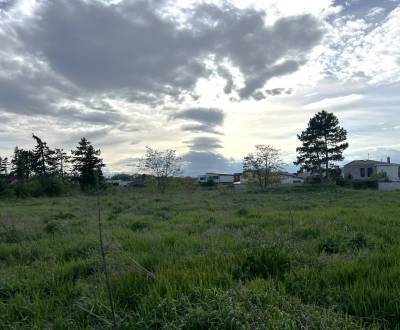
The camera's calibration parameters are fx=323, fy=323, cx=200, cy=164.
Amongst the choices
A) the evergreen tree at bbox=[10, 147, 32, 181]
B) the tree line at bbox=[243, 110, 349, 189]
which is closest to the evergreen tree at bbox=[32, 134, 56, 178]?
the evergreen tree at bbox=[10, 147, 32, 181]

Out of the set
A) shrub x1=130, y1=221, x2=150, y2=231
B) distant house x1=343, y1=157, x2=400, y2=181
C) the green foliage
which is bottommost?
shrub x1=130, y1=221, x2=150, y2=231

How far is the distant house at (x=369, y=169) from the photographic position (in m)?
64.4

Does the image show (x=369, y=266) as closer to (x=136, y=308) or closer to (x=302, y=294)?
(x=302, y=294)

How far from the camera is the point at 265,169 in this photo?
55562 mm

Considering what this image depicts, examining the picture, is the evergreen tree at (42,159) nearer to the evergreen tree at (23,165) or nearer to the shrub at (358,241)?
the evergreen tree at (23,165)

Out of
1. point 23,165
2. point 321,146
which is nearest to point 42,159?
point 23,165

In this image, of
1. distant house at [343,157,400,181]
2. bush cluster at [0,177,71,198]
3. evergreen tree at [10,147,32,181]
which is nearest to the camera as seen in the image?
bush cluster at [0,177,71,198]

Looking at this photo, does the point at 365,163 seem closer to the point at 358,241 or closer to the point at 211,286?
the point at 358,241

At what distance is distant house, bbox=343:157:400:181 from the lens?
64.4 m

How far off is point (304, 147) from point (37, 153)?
141ft

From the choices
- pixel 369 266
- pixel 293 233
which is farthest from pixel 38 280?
pixel 293 233

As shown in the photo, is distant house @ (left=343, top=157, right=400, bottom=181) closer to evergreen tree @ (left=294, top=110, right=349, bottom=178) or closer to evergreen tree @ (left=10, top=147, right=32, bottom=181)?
evergreen tree @ (left=294, top=110, right=349, bottom=178)

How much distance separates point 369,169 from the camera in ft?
216

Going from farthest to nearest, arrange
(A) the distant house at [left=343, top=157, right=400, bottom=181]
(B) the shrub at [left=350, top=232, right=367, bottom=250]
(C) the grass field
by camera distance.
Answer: (A) the distant house at [left=343, top=157, right=400, bottom=181] < (B) the shrub at [left=350, top=232, right=367, bottom=250] < (C) the grass field
